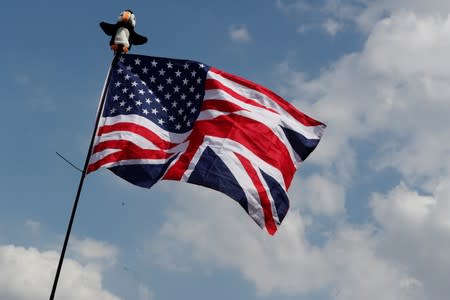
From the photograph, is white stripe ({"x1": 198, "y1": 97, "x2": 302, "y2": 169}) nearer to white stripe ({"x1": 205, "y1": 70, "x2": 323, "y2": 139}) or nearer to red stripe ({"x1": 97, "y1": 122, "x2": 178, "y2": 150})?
white stripe ({"x1": 205, "y1": 70, "x2": 323, "y2": 139})

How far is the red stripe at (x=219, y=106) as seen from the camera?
2422 centimetres

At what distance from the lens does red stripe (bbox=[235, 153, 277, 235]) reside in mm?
22586

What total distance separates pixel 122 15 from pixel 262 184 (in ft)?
24.9

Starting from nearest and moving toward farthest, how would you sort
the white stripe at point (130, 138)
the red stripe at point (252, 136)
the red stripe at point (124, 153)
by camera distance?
1. the red stripe at point (124, 153)
2. the white stripe at point (130, 138)
3. the red stripe at point (252, 136)

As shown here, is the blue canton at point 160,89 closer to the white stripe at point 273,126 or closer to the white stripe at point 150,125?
the white stripe at point 150,125

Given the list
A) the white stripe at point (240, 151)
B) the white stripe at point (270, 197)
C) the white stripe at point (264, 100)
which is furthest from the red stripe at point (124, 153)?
the white stripe at point (264, 100)

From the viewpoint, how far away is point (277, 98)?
25.0m

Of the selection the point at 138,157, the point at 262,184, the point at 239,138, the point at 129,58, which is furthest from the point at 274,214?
the point at 129,58

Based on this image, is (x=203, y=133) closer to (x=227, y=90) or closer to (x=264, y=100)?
(x=227, y=90)

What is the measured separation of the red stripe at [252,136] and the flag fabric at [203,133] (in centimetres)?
3

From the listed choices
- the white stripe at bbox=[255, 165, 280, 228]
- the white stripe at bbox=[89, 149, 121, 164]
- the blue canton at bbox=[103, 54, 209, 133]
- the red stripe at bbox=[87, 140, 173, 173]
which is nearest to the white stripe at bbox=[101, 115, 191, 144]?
the blue canton at bbox=[103, 54, 209, 133]

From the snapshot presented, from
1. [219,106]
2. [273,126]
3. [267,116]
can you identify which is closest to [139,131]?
[219,106]

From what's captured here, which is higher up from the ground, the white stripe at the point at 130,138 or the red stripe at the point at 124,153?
the white stripe at the point at 130,138

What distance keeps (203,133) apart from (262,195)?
2946 millimetres
